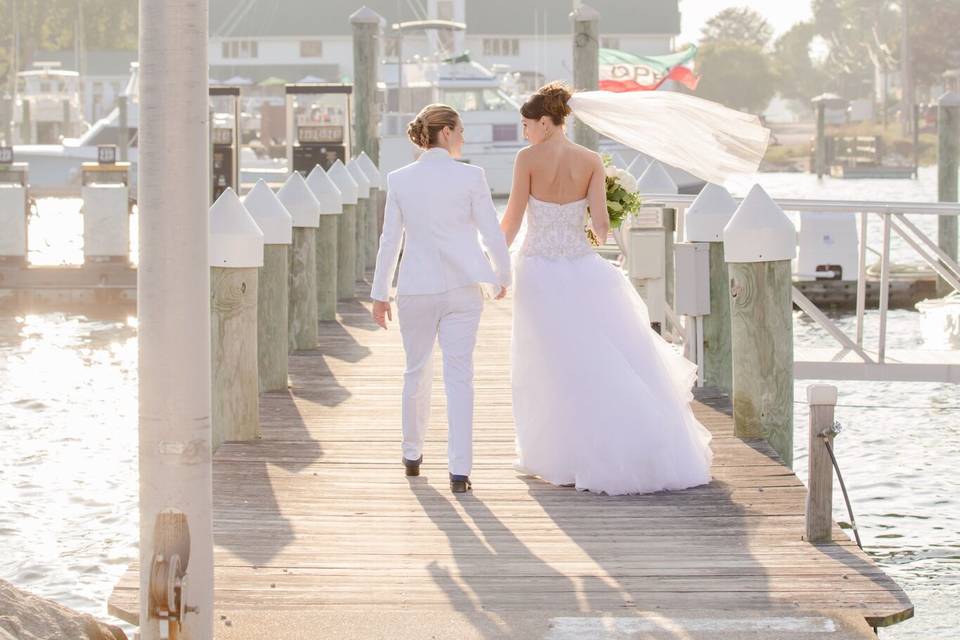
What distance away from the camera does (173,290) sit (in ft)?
16.7

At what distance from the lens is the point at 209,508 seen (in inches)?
209

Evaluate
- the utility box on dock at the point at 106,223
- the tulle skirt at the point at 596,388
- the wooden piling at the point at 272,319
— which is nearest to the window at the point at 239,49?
the utility box on dock at the point at 106,223

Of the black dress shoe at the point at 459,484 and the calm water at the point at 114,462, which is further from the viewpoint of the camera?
the calm water at the point at 114,462

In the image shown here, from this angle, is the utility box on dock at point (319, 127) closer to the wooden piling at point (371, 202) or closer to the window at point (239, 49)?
the wooden piling at point (371, 202)

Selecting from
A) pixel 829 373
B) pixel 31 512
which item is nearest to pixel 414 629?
pixel 31 512

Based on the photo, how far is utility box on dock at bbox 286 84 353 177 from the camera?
86.1 feet

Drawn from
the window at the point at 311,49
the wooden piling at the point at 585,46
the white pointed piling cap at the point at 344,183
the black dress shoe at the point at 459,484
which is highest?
the window at the point at 311,49

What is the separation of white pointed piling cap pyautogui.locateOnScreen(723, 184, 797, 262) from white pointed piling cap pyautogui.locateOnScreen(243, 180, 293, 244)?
3.26 meters

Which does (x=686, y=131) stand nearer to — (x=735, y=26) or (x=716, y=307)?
(x=716, y=307)

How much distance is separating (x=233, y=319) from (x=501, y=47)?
81.1m

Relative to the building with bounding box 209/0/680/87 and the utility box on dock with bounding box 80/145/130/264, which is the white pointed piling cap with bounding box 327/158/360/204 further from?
the building with bounding box 209/0/680/87

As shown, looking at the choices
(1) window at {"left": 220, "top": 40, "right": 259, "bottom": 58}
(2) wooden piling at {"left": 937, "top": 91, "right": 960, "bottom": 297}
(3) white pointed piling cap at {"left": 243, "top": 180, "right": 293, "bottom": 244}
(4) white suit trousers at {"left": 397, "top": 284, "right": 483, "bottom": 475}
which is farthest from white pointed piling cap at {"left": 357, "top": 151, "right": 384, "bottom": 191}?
(1) window at {"left": 220, "top": 40, "right": 259, "bottom": 58}

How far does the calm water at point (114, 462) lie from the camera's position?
10375 millimetres

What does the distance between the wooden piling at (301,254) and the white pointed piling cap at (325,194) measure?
1.50m
